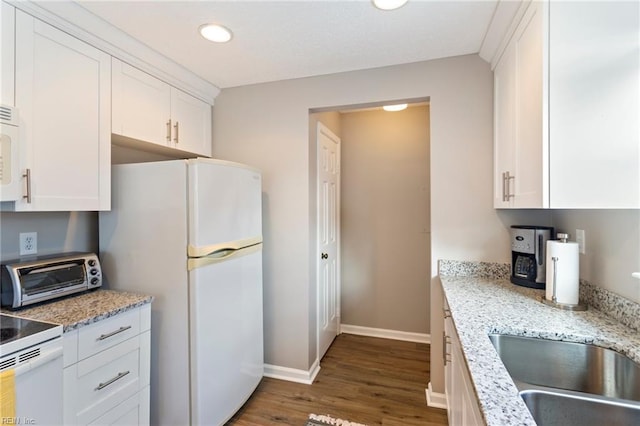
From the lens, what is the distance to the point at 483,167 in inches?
76.3

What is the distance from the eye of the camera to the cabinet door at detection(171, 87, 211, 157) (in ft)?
7.20

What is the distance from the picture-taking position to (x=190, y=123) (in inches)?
92.0

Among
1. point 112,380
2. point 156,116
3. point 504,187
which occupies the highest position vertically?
point 156,116

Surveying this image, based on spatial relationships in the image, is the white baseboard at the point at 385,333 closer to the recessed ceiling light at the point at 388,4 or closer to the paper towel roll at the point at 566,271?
the paper towel roll at the point at 566,271

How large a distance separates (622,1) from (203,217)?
6.59 ft

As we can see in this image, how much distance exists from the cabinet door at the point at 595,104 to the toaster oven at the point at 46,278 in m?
2.35

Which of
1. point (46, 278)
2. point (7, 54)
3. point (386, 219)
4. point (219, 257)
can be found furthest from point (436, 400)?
point (7, 54)

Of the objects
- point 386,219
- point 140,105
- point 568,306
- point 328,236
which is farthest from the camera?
point 386,219

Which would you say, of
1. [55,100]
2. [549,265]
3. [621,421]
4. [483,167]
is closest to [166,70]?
[55,100]

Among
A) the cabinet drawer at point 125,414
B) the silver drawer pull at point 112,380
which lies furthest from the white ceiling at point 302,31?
the cabinet drawer at point 125,414

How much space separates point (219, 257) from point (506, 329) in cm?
151

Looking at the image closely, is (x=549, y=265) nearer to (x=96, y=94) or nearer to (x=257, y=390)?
(x=257, y=390)

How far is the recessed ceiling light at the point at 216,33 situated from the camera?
64.7 inches

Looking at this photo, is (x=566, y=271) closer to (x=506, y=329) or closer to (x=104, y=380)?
(x=506, y=329)
